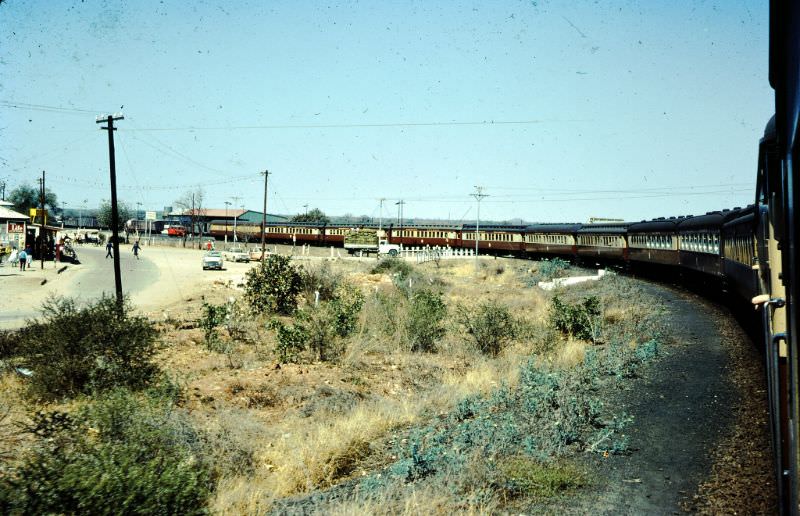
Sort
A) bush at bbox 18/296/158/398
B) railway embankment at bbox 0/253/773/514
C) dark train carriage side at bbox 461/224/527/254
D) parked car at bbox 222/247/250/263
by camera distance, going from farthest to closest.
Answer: parked car at bbox 222/247/250/263 < dark train carriage side at bbox 461/224/527/254 < bush at bbox 18/296/158/398 < railway embankment at bbox 0/253/773/514

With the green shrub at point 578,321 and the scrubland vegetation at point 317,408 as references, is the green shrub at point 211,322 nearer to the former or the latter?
the scrubland vegetation at point 317,408

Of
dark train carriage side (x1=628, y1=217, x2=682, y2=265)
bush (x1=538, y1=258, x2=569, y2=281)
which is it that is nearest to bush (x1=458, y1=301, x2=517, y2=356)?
dark train carriage side (x1=628, y1=217, x2=682, y2=265)

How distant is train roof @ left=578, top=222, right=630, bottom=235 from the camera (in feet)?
121

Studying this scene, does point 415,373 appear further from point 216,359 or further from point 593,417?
point 593,417

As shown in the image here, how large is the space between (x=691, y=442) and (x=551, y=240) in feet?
138

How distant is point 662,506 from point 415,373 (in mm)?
8749

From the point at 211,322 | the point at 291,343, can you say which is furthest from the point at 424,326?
the point at 211,322

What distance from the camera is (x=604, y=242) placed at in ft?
128

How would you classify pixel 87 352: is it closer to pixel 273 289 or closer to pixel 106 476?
pixel 106 476

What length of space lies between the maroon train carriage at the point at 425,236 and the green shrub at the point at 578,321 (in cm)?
4493

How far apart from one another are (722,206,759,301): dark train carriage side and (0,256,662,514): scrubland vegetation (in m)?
2.21

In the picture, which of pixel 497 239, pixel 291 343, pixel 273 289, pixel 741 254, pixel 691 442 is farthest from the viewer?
A: pixel 497 239

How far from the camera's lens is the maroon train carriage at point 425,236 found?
64.2m

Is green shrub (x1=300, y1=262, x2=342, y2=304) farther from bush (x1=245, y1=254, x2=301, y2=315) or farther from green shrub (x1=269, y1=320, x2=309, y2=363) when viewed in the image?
green shrub (x1=269, y1=320, x2=309, y2=363)
